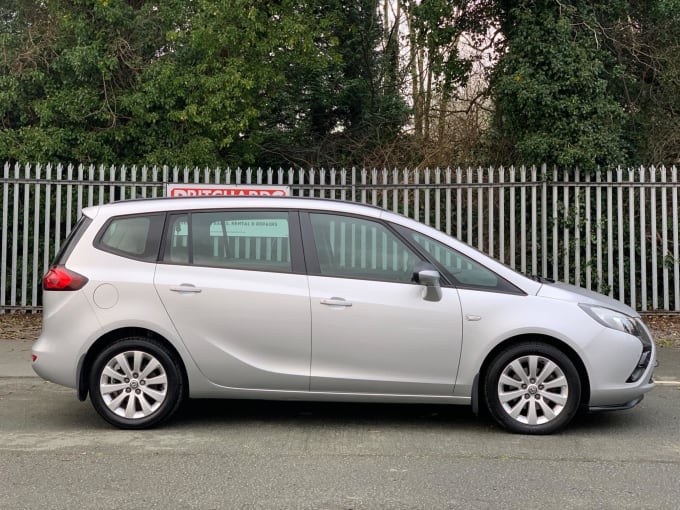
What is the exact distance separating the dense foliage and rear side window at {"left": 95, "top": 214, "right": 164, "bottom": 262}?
6.69 metres

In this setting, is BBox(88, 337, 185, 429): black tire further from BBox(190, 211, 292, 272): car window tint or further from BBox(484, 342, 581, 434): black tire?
BBox(484, 342, 581, 434): black tire

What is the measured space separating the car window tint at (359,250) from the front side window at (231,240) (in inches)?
11.3

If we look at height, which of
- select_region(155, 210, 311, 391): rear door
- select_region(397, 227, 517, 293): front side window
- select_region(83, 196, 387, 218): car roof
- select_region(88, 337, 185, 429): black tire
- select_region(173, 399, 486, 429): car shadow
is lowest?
select_region(173, 399, 486, 429): car shadow

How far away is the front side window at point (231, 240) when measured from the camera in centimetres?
551

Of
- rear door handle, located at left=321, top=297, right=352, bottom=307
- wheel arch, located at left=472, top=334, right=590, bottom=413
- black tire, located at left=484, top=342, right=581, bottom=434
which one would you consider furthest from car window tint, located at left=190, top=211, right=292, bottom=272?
black tire, located at left=484, top=342, right=581, bottom=434

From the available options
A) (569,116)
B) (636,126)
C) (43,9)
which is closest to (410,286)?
(569,116)

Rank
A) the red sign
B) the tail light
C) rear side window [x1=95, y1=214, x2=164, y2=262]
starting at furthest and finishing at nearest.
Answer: the red sign
rear side window [x1=95, y1=214, x2=164, y2=262]
the tail light

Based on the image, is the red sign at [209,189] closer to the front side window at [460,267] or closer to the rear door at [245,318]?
the rear door at [245,318]

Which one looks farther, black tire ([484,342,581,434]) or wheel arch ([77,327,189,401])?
→ wheel arch ([77,327,189,401])

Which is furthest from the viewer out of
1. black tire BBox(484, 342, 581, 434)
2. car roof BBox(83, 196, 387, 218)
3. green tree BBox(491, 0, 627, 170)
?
Result: green tree BBox(491, 0, 627, 170)

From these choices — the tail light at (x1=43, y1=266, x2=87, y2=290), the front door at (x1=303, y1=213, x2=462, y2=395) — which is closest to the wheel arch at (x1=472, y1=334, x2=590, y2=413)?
the front door at (x1=303, y1=213, x2=462, y2=395)

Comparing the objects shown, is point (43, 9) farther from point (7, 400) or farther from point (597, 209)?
point (597, 209)

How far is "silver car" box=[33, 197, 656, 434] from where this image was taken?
5.22 metres

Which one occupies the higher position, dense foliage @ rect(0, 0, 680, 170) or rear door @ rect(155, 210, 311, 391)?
dense foliage @ rect(0, 0, 680, 170)
